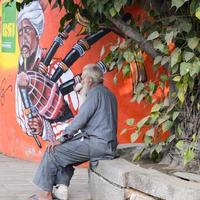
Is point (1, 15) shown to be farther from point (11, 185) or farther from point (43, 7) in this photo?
point (11, 185)

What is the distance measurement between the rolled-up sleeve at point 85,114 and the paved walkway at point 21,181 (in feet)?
3.10

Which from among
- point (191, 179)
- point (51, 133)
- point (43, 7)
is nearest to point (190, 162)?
point (191, 179)

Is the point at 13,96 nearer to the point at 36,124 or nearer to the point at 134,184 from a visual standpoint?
the point at 36,124

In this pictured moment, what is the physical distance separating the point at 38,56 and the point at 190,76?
358cm

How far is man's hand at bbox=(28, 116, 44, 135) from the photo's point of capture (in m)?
7.89

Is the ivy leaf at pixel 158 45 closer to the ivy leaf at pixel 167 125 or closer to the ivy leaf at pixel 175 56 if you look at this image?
the ivy leaf at pixel 175 56

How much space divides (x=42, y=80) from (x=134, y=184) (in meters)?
3.38

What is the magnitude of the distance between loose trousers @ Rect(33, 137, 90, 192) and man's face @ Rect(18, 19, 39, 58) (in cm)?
268

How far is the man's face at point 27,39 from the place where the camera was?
7.84m

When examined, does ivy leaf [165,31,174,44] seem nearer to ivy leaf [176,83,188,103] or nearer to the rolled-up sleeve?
ivy leaf [176,83,188,103]

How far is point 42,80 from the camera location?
777 cm

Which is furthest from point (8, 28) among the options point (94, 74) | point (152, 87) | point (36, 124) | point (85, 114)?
point (152, 87)

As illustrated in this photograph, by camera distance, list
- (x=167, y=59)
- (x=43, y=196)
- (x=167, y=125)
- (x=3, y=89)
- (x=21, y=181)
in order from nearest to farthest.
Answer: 1. (x=167, y=59)
2. (x=167, y=125)
3. (x=43, y=196)
4. (x=21, y=181)
5. (x=3, y=89)

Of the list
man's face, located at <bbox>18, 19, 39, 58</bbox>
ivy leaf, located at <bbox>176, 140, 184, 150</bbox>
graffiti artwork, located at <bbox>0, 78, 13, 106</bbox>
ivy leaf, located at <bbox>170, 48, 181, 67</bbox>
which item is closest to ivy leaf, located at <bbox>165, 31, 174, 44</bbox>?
ivy leaf, located at <bbox>170, 48, 181, 67</bbox>
